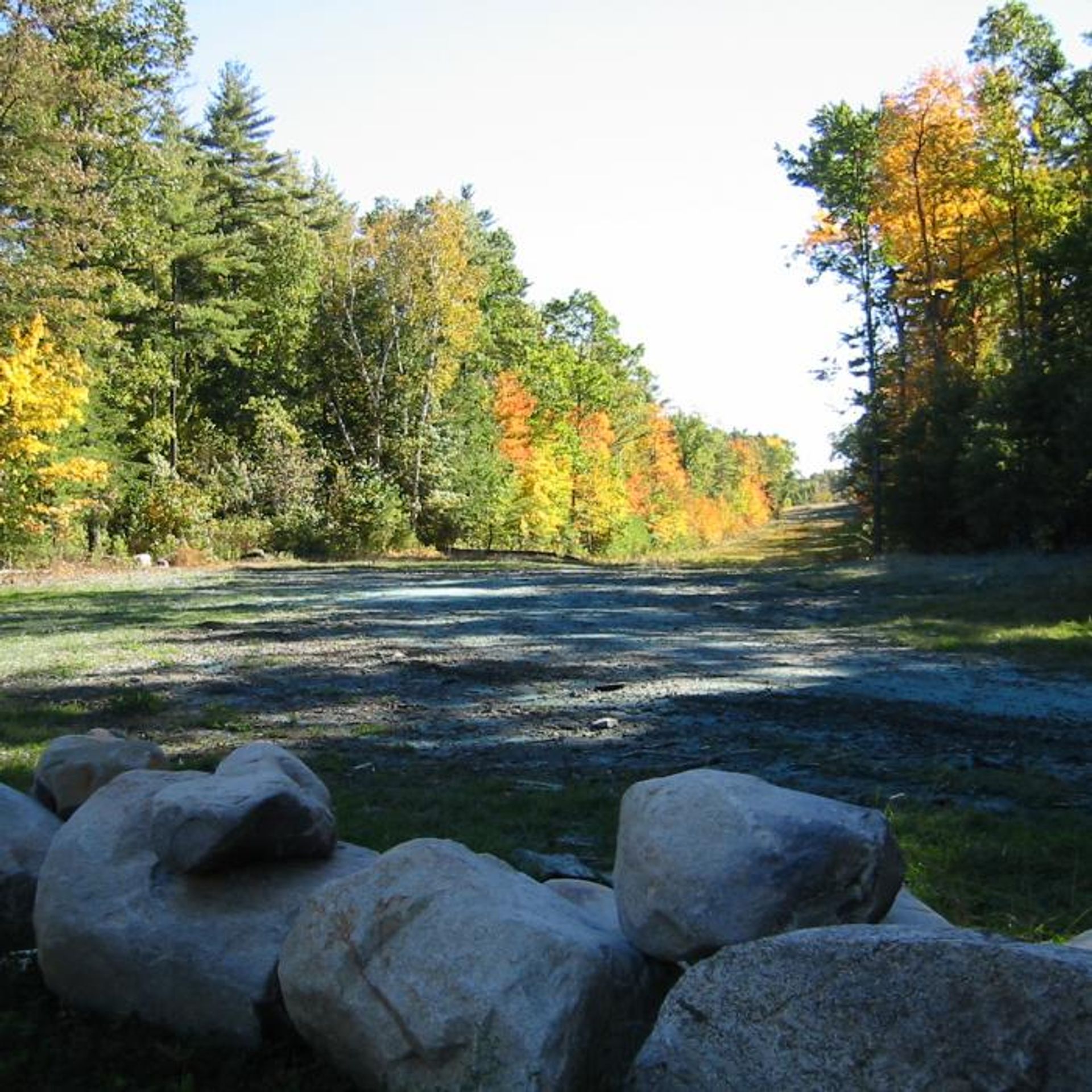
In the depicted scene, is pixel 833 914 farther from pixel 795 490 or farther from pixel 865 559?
pixel 795 490

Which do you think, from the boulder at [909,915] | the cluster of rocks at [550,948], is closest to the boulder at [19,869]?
the cluster of rocks at [550,948]

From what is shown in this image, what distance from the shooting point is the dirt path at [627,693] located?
20.8ft

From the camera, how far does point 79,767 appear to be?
428 cm

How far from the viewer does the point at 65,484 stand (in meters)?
27.9

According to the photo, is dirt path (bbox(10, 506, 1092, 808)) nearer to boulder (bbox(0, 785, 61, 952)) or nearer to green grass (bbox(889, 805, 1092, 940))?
green grass (bbox(889, 805, 1092, 940))

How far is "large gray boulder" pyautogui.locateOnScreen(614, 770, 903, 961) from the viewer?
8.72 ft

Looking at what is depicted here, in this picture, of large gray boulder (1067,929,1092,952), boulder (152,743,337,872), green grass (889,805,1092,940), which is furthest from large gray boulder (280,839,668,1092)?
green grass (889,805,1092,940)

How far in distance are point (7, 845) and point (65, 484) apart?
87.6 feet

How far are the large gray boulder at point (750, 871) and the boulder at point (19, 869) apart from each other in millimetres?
2199

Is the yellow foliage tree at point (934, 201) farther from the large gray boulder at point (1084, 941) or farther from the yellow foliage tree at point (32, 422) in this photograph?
the large gray boulder at point (1084, 941)

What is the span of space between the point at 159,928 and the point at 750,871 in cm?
179

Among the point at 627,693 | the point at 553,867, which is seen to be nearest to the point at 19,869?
the point at 553,867

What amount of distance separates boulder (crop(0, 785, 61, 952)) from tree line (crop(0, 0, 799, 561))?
2096 centimetres

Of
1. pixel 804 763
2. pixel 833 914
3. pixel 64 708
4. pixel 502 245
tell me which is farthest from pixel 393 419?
pixel 833 914
